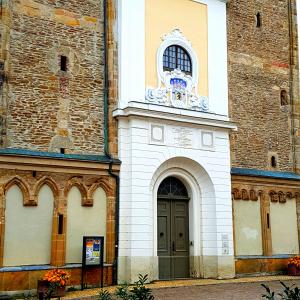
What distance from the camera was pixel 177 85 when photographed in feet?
58.7

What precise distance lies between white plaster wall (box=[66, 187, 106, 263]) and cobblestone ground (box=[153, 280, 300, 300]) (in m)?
2.68

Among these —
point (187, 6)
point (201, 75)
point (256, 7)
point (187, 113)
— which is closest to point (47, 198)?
point (187, 113)

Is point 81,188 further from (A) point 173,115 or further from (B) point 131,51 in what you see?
(B) point 131,51

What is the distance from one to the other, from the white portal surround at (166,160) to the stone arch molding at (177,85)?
1.39ft

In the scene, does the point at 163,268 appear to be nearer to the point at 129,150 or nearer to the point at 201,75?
the point at 129,150

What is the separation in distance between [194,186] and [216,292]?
4.91 m

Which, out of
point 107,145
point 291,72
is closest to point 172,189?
point 107,145

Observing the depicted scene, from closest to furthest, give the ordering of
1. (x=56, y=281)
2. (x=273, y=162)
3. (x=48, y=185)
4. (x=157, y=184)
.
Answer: (x=56, y=281) < (x=48, y=185) < (x=157, y=184) < (x=273, y=162)

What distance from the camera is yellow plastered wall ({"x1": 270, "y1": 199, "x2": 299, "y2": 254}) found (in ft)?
65.5

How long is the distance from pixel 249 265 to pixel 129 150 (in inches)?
252

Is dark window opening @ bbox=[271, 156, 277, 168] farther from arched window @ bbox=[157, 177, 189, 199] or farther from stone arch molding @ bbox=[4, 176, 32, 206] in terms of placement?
stone arch molding @ bbox=[4, 176, 32, 206]

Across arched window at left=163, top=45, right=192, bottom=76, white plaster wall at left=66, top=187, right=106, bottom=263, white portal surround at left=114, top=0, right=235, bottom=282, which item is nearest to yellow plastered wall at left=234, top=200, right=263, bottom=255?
white portal surround at left=114, top=0, right=235, bottom=282

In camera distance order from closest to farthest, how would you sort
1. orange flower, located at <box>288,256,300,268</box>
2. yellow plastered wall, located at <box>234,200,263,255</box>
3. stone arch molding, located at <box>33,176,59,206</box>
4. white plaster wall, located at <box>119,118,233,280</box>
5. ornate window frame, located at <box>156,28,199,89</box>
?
stone arch molding, located at <box>33,176,59,206</box> < white plaster wall, located at <box>119,118,233,280</box> < ornate window frame, located at <box>156,28,199,89</box> < yellow plastered wall, located at <box>234,200,263,255</box> < orange flower, located at <box>288,256,300,268</box>

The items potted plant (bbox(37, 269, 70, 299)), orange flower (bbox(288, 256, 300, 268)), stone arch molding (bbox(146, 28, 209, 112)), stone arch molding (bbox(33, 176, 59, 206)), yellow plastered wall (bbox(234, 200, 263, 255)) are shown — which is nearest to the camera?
potted plant (bbox(37, 269, 70, 299))
